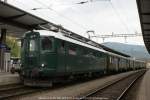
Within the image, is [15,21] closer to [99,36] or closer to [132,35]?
[99,36]

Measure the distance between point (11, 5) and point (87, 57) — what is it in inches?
299

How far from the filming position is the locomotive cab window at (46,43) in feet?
56.6

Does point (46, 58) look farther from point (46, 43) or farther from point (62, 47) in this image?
point (62, 47)

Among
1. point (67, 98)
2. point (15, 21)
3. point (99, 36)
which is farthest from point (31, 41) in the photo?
point (99, 36)

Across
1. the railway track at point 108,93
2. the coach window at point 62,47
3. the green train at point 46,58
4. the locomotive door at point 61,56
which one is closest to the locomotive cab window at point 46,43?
the green train at point 46,58

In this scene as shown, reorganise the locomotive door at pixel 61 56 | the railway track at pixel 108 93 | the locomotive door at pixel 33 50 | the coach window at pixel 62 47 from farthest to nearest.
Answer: the coach window at pixel 62 47, the locomotive door at pixel 61 56, the locomotive door at pixel 33 50, the railway track at pixel 108 93

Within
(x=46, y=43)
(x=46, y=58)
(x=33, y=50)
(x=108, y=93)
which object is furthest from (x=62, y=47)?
(x=108, y=93)

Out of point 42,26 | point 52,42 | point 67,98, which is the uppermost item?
point 42,26

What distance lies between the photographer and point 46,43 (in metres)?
17.4

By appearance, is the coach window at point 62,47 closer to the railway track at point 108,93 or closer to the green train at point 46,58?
the green train at point 46,58

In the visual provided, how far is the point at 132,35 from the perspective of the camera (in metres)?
50.8

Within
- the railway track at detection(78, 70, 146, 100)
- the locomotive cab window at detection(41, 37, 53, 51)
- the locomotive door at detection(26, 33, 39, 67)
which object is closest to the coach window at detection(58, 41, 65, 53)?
the locomotive cab window at detection(41, 37, 53, 51)

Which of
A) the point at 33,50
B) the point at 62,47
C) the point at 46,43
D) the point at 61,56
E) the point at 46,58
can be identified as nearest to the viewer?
the point at 46,58

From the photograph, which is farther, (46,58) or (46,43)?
(46,43)
